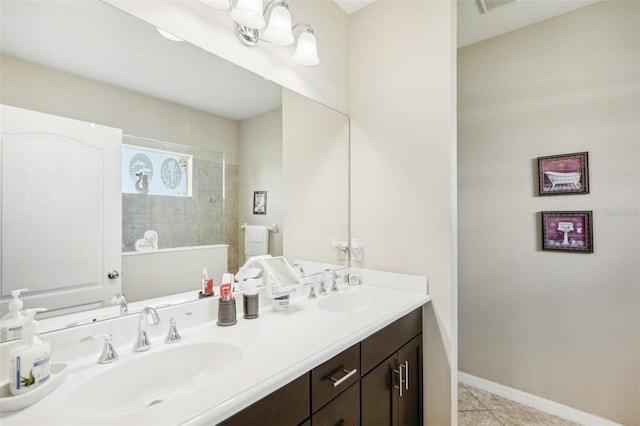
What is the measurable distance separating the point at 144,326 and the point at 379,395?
950mm

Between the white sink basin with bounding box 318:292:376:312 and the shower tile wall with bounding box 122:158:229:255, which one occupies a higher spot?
the shower tile wall with bounding box 122:158:229:255

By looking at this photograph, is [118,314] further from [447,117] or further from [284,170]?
[447,117]

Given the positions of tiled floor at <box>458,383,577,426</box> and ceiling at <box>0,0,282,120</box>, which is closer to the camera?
ceiling at <box>0,0,282,120</box>

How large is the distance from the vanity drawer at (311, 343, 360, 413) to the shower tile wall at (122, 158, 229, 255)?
71cm

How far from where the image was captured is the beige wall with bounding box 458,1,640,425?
183 cm

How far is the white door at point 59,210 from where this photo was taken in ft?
2.73

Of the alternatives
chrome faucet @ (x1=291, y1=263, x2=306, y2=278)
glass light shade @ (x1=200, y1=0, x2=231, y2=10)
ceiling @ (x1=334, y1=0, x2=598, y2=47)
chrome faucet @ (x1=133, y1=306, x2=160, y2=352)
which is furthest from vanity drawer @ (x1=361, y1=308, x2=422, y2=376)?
ceiling @ (x1=334, y1=0, x2=598, y2=47)

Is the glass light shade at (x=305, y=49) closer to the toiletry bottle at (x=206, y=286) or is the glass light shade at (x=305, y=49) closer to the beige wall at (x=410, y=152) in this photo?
the beige wall at (x=410, y=152)

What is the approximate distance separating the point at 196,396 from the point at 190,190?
2.60ft

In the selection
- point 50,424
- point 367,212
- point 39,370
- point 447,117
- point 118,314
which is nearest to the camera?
point 50,424

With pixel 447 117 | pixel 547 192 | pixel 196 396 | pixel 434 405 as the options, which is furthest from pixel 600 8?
pixel 196 396

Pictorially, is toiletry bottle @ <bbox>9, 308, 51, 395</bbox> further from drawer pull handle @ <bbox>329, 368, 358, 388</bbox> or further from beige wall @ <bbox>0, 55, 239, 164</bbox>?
drawer pull handle @ <bbox>329, 368, 358, 388</bbox>

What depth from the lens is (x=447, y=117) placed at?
1622mm

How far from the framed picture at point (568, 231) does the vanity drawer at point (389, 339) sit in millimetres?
1133
